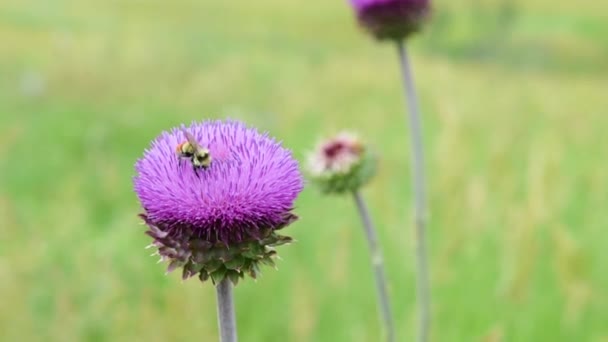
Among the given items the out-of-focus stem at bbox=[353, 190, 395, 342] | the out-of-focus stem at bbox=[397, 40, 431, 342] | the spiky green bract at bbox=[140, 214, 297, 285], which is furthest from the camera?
the out-of-focus stem at bbox=[397, 40, 431, 342]

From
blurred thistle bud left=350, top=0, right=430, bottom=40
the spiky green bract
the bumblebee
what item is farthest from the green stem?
blurred thistle bud left=350, top=0, right=430, bottom=40

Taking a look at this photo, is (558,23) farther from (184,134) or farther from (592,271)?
(184,134)

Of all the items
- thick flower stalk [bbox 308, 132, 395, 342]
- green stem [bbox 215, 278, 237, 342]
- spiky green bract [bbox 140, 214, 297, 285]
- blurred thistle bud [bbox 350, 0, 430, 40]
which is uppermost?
blurred thistle bud [bbox 350, 0, 430, 40]

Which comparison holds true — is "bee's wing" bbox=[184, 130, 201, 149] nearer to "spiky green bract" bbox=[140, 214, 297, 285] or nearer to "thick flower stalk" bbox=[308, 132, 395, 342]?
"spiky green bract" bbox=[140, 214, 297, 285]

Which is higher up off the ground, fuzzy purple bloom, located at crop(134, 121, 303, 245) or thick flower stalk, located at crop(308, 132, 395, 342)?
thick flower stalk, located at crop(308, 132, 395, 342)

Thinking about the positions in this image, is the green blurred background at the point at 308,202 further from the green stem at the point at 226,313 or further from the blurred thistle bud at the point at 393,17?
the green stem at the point at 226,313

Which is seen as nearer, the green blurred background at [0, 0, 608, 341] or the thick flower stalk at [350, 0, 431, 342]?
the thick flower stalk at [350, 0, 431, 342]

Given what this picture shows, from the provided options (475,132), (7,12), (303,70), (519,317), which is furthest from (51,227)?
(7,12)
